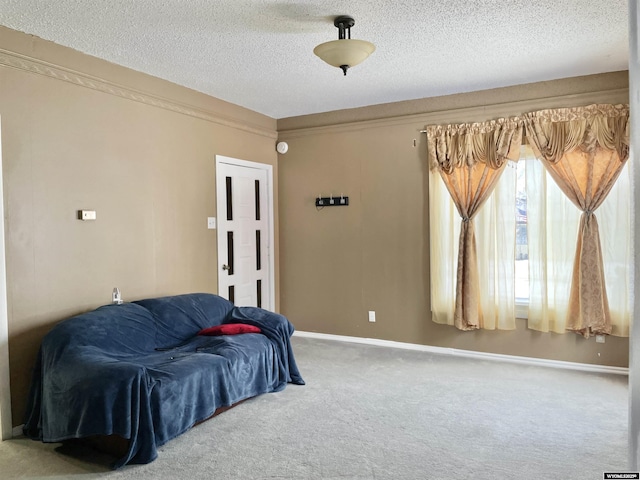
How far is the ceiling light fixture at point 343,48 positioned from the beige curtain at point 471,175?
6.91 ft

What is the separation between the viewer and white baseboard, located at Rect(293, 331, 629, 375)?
4451mm

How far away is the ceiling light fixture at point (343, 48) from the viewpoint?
3.08m

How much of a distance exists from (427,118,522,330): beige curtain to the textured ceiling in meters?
0.48

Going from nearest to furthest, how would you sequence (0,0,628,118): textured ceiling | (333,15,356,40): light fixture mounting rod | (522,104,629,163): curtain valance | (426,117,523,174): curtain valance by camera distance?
(0,0,628,118): textured ceiling < (333,15,356,40): light fixture mounting rod < (522,104,629,163): curtain valance < (426,117,523,174): curtain valance

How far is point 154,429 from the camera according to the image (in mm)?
2934

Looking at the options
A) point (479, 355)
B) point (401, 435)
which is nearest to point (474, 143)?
point (479, 355)

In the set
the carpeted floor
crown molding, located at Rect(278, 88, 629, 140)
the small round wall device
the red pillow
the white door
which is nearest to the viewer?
the carpeted floor

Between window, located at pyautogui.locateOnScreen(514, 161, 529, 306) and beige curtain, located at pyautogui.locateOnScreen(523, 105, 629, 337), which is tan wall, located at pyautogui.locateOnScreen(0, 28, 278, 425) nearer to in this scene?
window, located at pyautogui.locateOnScreen(514, 161, 529, 306)

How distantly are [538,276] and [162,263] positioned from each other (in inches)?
141

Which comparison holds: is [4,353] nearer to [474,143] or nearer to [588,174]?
[474,143]

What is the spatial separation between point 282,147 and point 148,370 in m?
3.66

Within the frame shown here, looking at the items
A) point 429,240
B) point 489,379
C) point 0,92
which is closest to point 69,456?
point 0,92

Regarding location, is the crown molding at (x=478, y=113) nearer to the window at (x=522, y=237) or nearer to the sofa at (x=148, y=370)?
the window at (x=522, y=237)

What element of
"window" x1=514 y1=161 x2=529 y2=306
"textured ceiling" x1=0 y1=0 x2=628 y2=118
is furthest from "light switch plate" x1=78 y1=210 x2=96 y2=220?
"window" x1=514 y1=161 x2=529 y2=306
